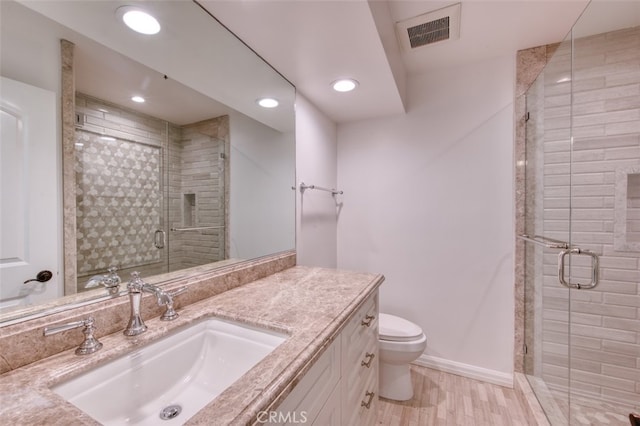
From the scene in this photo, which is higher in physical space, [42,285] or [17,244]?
[17,244]

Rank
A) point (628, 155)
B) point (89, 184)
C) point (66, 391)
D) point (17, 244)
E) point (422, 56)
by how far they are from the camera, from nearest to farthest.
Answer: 1. point (66, 391)
2. point (17, 244)
3. point (89, 184)
4. point (628, 155)
5. point (422, 56)

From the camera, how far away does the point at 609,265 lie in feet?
5.29

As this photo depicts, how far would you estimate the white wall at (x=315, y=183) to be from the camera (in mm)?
1868

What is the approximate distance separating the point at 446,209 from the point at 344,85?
1216 mm

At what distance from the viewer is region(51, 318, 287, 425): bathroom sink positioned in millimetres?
632

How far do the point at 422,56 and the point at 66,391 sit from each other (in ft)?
8.04

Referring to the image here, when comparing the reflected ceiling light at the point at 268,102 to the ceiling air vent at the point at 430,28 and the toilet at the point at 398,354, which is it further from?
the toilet at the point at 398,354

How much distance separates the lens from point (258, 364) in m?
0.64

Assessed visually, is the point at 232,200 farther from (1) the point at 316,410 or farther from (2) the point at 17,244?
(1) the point at 316,410

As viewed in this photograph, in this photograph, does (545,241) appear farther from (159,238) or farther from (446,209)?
(159,238)

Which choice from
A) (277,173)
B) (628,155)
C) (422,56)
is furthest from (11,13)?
(628,155)

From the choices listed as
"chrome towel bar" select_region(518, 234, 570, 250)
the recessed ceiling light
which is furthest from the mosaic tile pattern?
"chrome towel bar" select_region(518, 234, 570, 250)

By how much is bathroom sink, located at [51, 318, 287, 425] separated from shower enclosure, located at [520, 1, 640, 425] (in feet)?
5.67

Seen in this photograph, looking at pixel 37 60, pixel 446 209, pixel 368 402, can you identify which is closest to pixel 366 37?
pixel 37 60
